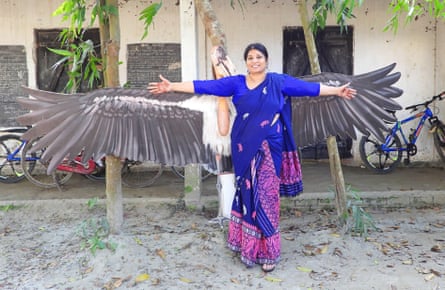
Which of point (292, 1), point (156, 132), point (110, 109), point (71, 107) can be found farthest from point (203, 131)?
point (292, 1)

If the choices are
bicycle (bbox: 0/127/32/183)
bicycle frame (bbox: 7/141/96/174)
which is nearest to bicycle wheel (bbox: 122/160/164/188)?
bicycle frame (bbox: 7/141/96/174)

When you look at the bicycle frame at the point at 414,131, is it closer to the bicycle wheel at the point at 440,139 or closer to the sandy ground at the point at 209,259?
the bicycle wheel at the point at 440,139

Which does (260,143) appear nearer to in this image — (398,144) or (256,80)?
(256,80)

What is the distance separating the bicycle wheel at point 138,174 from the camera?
253 inches

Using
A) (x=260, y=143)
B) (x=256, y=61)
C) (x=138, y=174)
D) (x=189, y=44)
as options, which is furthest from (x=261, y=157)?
(x=138, y=174)

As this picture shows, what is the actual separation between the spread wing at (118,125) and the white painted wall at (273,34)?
379cm

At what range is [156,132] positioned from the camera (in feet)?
11.6

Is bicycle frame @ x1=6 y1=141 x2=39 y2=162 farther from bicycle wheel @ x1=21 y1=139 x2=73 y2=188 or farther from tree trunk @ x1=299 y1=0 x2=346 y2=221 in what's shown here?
tree trunk @ x1=299 y1=0 x2=346 y2=221

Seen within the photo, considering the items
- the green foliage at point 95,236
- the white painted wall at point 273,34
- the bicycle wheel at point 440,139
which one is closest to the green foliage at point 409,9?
the green foliage at point 95,236

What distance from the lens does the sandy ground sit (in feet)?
11.3

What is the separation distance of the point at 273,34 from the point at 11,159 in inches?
170

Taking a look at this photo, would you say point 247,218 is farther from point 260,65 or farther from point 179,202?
point 179,202

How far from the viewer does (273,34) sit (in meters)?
7.19

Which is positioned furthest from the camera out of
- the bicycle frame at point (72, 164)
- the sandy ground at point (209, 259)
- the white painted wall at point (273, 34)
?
the white painted wall at point (273, 34)
